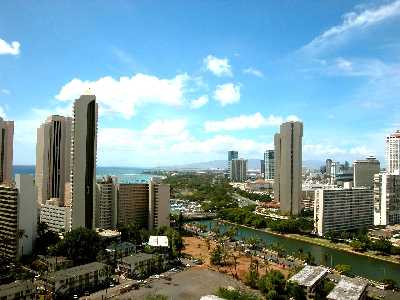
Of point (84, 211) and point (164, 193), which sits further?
point (164, 193)

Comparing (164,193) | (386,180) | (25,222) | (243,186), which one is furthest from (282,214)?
(243,186)

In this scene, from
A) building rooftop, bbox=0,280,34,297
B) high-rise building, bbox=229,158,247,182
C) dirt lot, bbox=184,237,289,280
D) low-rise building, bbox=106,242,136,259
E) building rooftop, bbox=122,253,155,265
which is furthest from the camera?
high-rise building, bbox=229,158,247,182

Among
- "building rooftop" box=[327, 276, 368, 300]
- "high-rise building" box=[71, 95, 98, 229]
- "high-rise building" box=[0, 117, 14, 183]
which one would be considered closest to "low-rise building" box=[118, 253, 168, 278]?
"high-rise building" box=[71, 95, 98, 229]

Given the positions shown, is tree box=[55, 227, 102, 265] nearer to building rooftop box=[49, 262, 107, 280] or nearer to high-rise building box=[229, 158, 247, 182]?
building rooftop box=[49, 262, 107, 280]

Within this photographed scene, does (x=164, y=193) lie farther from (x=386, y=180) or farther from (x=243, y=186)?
(x=243, y=186)

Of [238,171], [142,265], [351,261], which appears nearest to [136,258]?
[142,265]

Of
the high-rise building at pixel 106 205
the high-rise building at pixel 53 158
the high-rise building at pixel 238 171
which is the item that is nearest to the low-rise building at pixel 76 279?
the high-rise building at pixel 106 205
